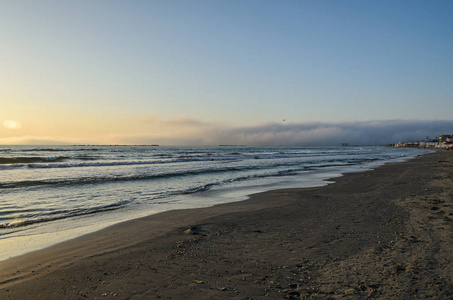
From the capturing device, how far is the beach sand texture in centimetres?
441

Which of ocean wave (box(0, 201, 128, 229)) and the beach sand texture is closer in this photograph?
the beach sand texture

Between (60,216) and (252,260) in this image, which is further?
(60,216)

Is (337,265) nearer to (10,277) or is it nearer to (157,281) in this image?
(157,281)

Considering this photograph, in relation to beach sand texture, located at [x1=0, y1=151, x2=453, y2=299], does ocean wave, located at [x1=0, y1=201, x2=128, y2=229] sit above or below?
below

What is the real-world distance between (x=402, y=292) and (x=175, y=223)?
644cm

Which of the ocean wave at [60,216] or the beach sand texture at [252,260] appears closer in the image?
the beach sand texture at [252,260]

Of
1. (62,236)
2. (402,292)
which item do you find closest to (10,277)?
(62,236)

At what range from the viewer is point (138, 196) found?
14.9m

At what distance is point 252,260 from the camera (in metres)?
5.59

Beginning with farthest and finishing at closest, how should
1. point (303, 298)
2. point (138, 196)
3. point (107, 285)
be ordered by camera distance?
1. point (138, 196)
2. point (107, 285)
3. point (303, 298)

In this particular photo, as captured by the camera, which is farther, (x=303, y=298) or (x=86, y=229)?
(x=86, y=229)

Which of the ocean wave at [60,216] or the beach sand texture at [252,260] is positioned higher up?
the beach sand texture at [252,260]

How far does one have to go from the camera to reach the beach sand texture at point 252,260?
4414 millimetres

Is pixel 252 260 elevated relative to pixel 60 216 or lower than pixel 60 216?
elevated
